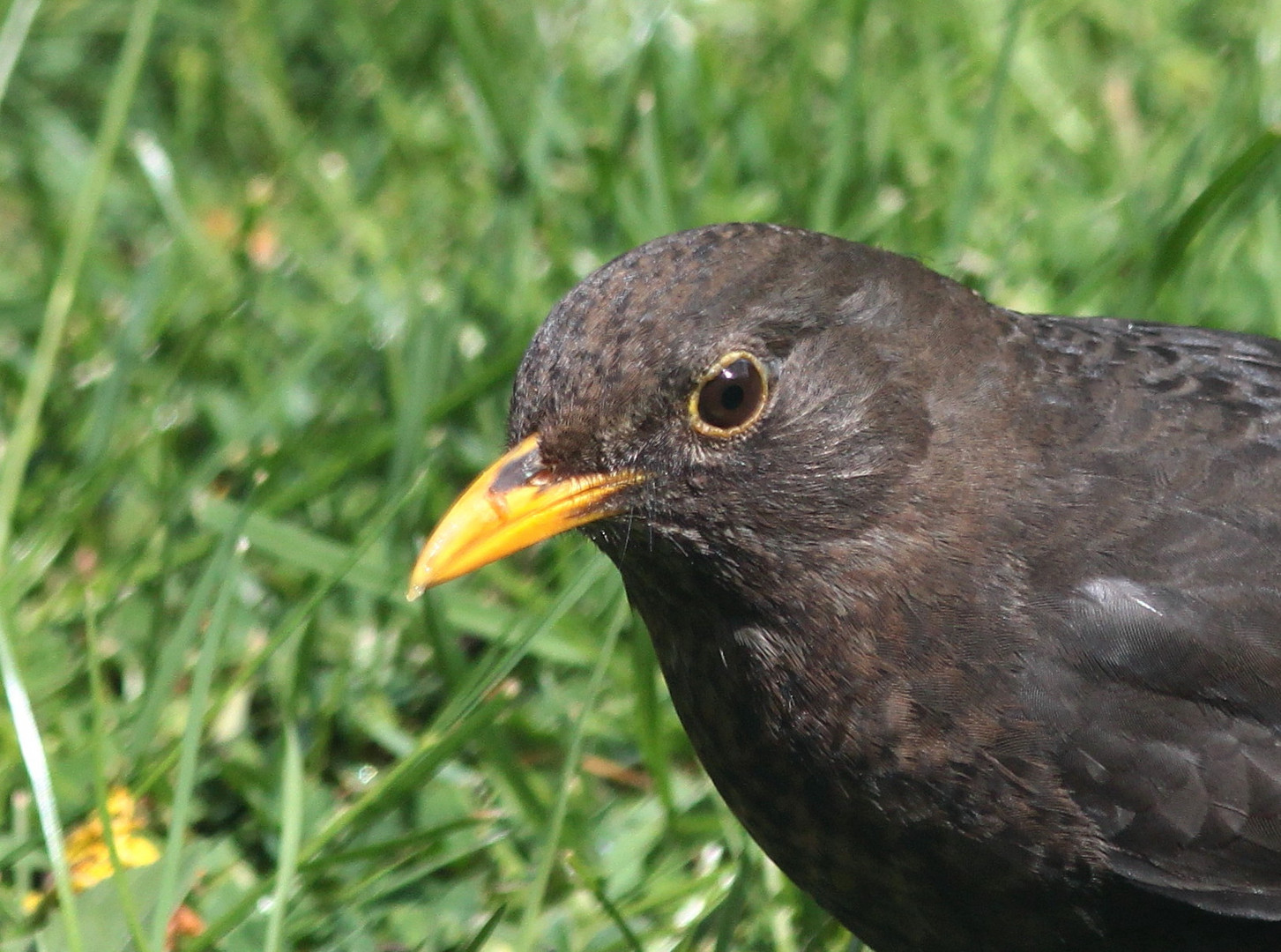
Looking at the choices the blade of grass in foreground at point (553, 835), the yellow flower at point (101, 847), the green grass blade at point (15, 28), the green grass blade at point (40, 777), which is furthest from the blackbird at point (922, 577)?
the green grass blade at point (15, 28)

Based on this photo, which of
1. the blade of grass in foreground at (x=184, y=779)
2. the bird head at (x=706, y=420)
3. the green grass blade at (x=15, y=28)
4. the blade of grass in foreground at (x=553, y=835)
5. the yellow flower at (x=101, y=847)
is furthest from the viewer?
the green grass blade at (x=15, y=28)

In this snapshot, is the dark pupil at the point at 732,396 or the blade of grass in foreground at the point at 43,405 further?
the blade of grass in foreground at the point at 43,405

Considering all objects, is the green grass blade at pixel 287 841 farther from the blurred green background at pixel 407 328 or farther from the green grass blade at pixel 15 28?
the green grass blade at pixel 15 28

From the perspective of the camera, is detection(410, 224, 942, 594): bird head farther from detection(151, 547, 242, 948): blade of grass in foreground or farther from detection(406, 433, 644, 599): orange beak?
detection(151, 547, 242, 948): blade of grass in foreground

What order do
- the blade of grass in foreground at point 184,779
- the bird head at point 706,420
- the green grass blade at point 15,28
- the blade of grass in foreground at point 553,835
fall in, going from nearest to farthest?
the bird head at point 706,420, the blade of grass in foreground at point 184,779, the blade of grass in foreground at point 553,835, the green grass blade at point 15,28

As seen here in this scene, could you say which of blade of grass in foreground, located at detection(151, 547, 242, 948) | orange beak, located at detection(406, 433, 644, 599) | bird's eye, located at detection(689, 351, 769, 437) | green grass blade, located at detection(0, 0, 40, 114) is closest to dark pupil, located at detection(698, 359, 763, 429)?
bird's eye, located at detection(689, 351, 769, 437)

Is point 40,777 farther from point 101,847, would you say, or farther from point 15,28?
point 15,28

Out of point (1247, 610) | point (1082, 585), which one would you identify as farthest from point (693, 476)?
point (1247, 610)

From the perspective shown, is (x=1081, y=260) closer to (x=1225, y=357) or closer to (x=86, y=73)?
(x=1225, y=357)
